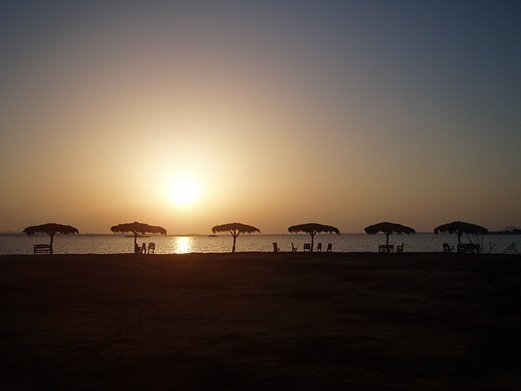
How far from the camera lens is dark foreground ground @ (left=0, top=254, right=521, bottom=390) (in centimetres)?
654

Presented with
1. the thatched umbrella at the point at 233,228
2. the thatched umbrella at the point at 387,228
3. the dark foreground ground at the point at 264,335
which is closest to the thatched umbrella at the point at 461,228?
the thatched umbrella at the point at 387,228

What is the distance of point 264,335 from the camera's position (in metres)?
9.10

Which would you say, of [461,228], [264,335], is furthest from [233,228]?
[264,335]

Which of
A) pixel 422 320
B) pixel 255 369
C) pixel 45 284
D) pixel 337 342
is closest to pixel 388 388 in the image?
pixel 255 369

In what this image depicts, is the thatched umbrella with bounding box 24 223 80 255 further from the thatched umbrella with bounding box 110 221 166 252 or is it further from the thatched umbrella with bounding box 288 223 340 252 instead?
the thatched umbrella with bounding box 288 223 340 252

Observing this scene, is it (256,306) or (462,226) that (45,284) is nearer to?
(256,306)

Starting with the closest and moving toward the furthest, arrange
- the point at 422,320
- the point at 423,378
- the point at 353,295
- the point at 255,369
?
the point at 423,378 < the point at 255,369 < the point at 422,320 < the point at 353,295

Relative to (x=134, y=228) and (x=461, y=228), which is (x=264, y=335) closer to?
(x=461, y=228)

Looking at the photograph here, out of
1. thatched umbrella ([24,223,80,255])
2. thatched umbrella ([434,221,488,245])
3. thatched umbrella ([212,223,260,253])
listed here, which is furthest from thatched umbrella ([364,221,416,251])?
thatched umbrella ([24,223,80,255])

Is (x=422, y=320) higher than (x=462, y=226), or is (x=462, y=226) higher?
(x=462, y=226)

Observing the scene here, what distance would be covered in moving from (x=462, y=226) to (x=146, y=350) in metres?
35.7

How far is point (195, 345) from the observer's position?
331 inches

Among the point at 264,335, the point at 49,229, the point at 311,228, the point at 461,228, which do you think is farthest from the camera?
the point at 311,228

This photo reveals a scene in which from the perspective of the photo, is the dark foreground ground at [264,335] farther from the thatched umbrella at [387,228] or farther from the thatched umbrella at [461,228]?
the thatched umbrella at [387,228]
